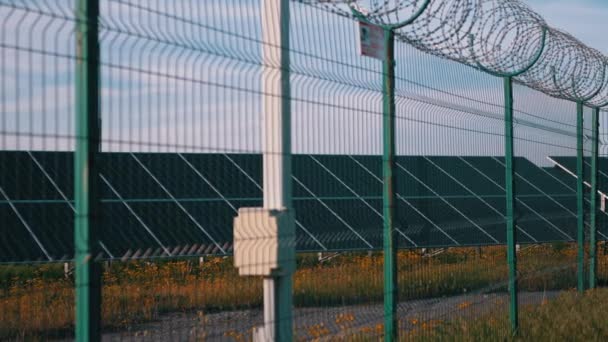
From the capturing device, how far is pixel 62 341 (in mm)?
8844

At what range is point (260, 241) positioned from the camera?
16.0 ft

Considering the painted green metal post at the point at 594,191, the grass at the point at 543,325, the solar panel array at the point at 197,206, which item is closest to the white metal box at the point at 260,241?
the grass at the point at 543,325

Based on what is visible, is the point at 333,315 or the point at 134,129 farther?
the point at 333,315

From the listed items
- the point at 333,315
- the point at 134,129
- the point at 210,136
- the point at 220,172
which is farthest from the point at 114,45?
the point at 220,172

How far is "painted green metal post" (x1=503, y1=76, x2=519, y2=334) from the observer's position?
8.66 m

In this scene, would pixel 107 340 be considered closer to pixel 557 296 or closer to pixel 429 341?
pixel 429 341

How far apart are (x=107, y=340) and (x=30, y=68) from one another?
5763 millimetres

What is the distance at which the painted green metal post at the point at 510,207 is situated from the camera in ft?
28.4

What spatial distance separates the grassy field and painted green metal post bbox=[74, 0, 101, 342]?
61.4 inches

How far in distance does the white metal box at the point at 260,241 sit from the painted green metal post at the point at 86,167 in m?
1.12

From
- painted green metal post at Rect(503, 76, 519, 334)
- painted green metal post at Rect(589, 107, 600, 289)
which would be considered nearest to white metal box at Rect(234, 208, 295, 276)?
painted green metal post at Rect(503, 76, 519, 334)

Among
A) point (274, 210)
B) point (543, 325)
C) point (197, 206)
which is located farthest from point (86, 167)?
point (197, 206)

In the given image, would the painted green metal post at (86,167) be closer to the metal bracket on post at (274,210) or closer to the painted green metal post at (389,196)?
the metal bracket on post at (274,210)

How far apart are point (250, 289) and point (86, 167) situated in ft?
6.74
